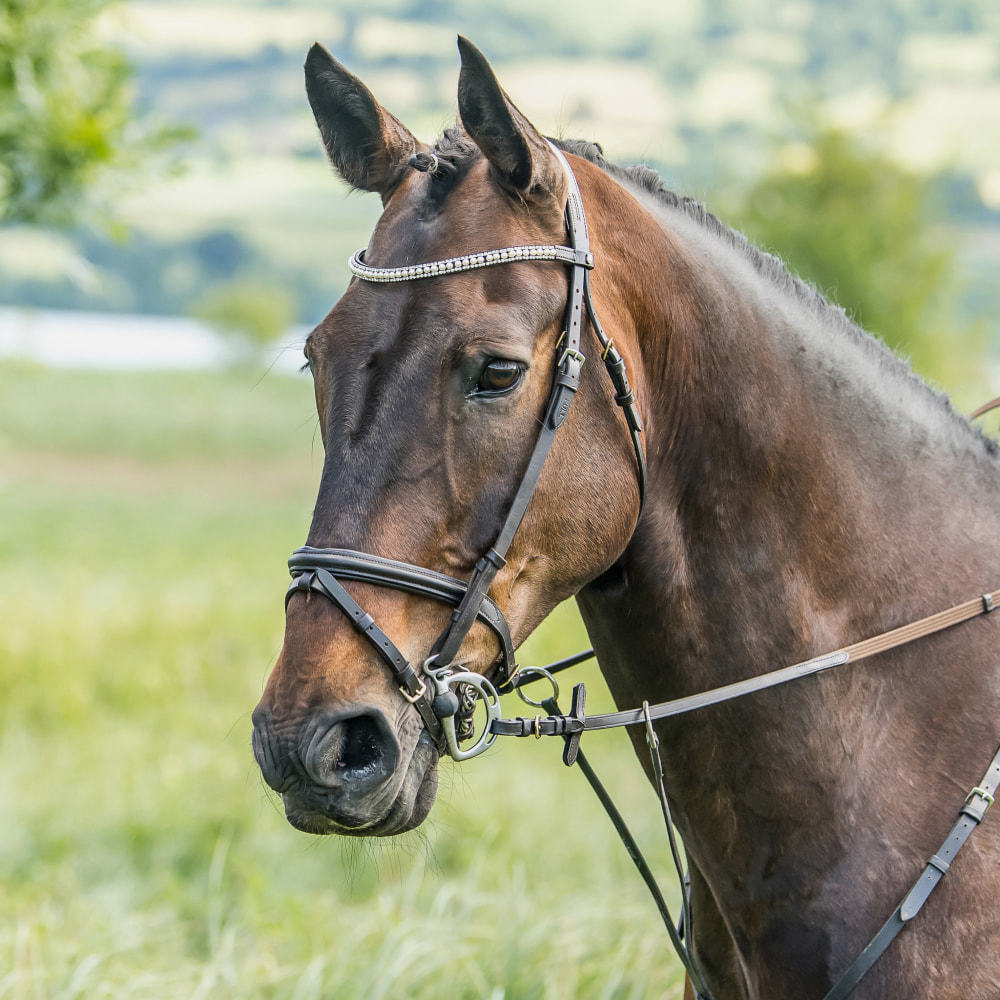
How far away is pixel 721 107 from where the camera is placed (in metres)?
99.5

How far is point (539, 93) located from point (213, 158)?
8499 centimetres

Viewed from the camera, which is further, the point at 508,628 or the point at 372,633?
the point at 508,628

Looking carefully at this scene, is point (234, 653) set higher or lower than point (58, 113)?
lower

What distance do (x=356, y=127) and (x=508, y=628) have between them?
3.89 feet

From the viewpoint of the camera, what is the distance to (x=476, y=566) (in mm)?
1992

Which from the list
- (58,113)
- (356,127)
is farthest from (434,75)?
(356,127)

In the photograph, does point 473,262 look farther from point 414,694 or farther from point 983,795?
point 983,795

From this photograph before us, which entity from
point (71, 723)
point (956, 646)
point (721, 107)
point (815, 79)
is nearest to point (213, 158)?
point (71, 723)

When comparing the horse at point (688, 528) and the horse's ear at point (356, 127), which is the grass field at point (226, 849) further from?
the horse's ear at point (356, 127)

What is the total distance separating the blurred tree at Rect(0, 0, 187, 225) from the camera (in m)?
5.67

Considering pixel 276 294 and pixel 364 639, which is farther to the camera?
pixel 276 294

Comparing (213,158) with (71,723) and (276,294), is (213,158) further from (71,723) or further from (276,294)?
(276,294)

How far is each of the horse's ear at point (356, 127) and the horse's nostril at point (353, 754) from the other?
3.93 feet

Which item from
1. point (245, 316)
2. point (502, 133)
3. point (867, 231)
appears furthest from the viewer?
point (245, 316)
